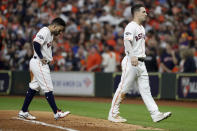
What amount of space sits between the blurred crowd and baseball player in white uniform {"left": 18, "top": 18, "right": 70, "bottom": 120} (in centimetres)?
715

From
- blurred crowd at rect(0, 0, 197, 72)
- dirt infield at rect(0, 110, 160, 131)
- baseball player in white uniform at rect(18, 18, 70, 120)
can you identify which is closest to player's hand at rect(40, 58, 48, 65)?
baseball player in white uniform at rect(18, 18, 70, 120)

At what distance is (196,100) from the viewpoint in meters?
17.0

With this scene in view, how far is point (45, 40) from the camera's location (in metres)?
10.1

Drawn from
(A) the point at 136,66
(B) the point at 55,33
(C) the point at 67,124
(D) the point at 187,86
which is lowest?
(C) the point at 67,124

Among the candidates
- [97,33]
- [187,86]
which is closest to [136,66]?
[187,86]

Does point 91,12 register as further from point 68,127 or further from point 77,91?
point 68,127

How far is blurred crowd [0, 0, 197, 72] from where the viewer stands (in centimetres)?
1791

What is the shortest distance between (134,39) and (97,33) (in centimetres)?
1118

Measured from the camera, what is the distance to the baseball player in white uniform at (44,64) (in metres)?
9.99

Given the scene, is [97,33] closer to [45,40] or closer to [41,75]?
[45,40]

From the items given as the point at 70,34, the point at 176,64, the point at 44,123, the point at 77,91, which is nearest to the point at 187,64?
the point at 176,64

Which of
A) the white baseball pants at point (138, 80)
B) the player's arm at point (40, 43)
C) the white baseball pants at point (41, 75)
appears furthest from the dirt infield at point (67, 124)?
the player's arm at point (40, 43)

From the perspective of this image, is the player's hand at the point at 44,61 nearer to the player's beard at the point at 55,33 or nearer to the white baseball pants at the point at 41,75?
the white baseball pants at the point at 41,75

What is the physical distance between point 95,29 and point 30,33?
303cm
